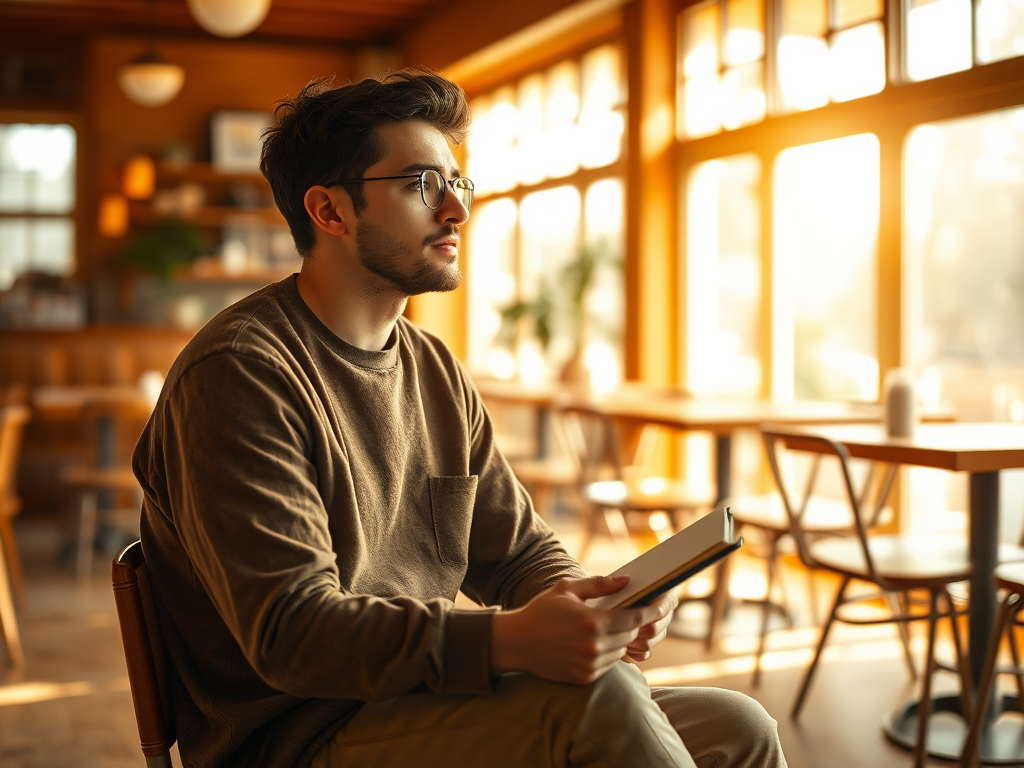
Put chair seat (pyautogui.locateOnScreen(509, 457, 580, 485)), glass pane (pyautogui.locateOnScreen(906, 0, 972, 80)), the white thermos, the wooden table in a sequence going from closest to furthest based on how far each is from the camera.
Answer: the wooden table < the white thermos < glass pane (pyautogui.locateOnScreen(906, 0, 972, 80)) < chair seat (pyautogui.locateOnScreen(509, 457, 580, 485))

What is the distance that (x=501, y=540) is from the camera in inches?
57.6

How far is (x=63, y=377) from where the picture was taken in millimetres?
6773

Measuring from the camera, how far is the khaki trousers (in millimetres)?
992

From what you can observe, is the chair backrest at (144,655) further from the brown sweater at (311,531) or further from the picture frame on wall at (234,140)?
the picture frame on wall at (234,140)

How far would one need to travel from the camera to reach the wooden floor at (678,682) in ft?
9.00

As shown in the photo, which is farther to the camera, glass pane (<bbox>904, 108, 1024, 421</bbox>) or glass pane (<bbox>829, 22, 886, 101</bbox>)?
glass pane (<bbox>829, 22, 886, 101</bbox>)

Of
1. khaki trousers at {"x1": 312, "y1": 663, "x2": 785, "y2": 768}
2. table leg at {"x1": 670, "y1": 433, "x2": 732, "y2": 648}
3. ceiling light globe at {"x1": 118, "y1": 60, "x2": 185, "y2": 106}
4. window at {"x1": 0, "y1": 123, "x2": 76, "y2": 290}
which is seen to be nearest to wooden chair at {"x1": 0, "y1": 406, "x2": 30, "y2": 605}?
table leg at {"x1": 670, "y1": 433, "x2": 732, "y2": 648}

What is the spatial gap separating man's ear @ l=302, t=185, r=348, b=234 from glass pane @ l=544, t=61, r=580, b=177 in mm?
5533

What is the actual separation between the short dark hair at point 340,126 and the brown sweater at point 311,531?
0.14 meters

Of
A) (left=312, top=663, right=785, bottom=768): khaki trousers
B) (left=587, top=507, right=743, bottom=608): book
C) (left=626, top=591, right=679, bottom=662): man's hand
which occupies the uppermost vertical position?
(left=587, top=507, right=743, bottom=608): book

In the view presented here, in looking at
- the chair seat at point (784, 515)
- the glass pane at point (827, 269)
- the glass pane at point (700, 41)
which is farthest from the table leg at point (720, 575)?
the glass pane at point (700, 41)

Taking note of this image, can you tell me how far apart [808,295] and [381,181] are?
4022mm

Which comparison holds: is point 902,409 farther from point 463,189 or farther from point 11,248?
point 11,248

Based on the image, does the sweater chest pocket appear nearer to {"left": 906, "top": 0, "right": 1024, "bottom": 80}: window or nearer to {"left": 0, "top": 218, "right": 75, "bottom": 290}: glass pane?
{"left": 906, "top": 0, "right": 1024, "bottom": 80}: window
